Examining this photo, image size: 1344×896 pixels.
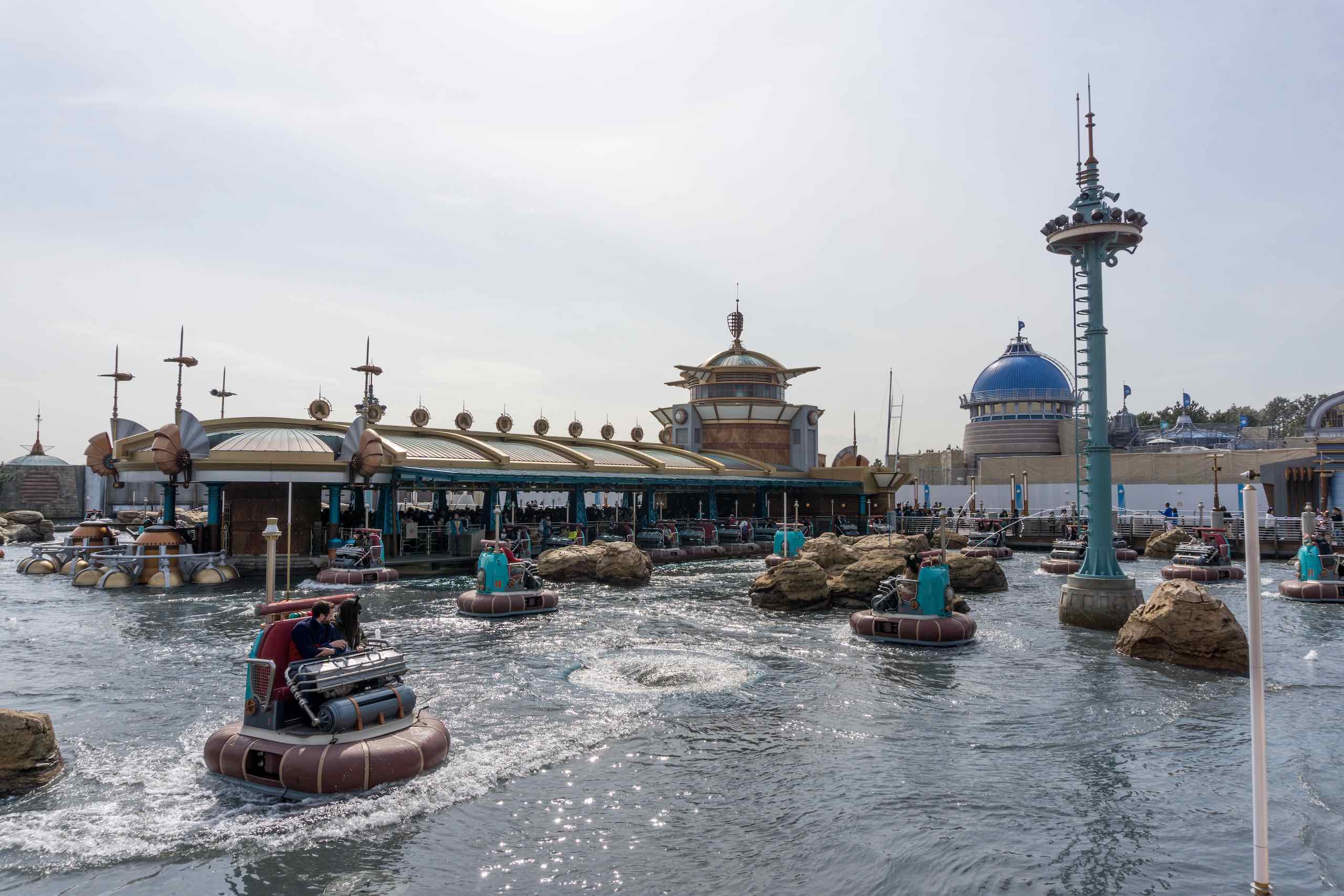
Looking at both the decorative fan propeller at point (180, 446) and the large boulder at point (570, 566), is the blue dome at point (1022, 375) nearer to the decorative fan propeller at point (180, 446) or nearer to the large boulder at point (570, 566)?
the large boulder at point (570, 566)

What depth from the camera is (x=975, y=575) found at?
35.5 m

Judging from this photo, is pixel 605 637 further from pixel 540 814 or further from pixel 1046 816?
pixel 1046 816

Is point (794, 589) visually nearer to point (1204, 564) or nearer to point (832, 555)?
point (832, 555)

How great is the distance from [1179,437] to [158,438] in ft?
271

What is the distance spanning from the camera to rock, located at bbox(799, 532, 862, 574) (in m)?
37.8

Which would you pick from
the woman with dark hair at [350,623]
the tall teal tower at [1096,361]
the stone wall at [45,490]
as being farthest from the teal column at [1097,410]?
the stone wall at [45,490]

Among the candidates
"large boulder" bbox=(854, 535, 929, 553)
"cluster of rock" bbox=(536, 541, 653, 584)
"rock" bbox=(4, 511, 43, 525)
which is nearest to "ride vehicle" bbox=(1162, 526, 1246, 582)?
"large boulder" bbox=(854, 535, 929, 553)

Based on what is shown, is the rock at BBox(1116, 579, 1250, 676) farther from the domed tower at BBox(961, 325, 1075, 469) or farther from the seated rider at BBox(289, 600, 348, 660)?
the domed tower at BBox(961, 325, 1075, 469)

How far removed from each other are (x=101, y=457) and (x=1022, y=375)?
72414mm

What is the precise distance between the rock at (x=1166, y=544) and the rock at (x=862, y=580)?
26.1 m

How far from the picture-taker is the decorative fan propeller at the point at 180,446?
3619 centimetres

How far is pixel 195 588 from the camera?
3444 cm

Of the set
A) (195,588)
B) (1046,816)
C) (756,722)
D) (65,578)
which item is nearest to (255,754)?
(756,722)

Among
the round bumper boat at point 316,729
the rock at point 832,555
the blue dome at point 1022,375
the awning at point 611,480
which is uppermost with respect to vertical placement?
the blue dome at point 1022,375
